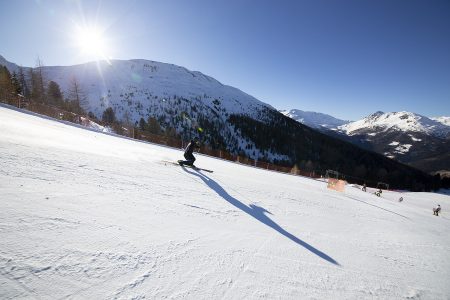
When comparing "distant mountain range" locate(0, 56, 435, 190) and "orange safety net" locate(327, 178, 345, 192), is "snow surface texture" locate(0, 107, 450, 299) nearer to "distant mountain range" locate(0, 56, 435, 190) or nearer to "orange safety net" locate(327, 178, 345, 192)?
"orange safety net" locate(327, 178, 345, 192)

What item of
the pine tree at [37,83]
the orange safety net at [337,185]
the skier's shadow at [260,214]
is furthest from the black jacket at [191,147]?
the pine tree at [37,83]

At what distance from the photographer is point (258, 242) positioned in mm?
4414

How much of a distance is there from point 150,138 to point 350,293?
2259cm

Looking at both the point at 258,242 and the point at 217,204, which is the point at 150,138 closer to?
the point at 217,204

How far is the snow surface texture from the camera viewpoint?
2.50m

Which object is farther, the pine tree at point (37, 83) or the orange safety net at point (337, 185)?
the pine tree at point (37, 83)

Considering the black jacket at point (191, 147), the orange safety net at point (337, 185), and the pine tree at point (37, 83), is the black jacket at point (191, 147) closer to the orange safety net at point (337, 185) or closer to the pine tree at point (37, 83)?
the orange safety net at point (337, 185)

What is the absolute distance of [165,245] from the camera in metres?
3.44

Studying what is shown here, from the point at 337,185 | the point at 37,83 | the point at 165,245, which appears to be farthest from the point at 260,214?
the point at 37,83

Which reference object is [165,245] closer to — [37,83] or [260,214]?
[260,214]

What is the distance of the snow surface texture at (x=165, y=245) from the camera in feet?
8.19

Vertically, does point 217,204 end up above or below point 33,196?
below

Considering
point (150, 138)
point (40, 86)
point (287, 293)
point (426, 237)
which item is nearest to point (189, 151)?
point (287, 293)

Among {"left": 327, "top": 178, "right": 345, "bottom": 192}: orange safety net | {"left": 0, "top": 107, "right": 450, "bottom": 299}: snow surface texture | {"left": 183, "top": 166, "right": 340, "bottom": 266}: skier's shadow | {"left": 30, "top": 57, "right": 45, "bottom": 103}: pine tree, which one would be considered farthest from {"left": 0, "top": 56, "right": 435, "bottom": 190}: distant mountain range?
{"left": 0, "top": 107, "right": 450, "bottom": 299}: snow surface texture
